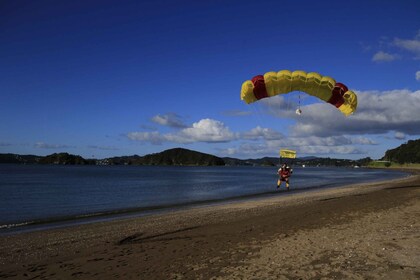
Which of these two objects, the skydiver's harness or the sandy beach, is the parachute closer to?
the skydiver's harness

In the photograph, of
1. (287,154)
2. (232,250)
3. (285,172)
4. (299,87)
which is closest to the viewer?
(232,250)

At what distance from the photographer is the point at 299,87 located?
66.6 feet

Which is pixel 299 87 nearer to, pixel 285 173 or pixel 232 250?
pixel 285 173

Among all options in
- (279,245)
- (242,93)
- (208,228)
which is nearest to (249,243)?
(279,245)

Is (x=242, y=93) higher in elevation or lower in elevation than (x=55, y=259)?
higher

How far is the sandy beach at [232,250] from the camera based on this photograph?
25.9ft

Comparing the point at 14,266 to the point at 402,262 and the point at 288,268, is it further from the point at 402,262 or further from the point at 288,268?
the point at 402,262

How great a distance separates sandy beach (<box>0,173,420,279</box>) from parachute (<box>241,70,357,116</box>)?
7.09m

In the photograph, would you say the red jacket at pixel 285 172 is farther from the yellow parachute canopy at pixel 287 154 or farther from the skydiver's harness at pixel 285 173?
the yellow parachute canopy at pixel 287 154

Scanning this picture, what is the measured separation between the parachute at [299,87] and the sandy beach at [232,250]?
709cm

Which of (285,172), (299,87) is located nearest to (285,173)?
(285,172)

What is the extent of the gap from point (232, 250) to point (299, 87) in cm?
1274

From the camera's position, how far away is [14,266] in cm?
948

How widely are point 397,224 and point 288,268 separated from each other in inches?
255
